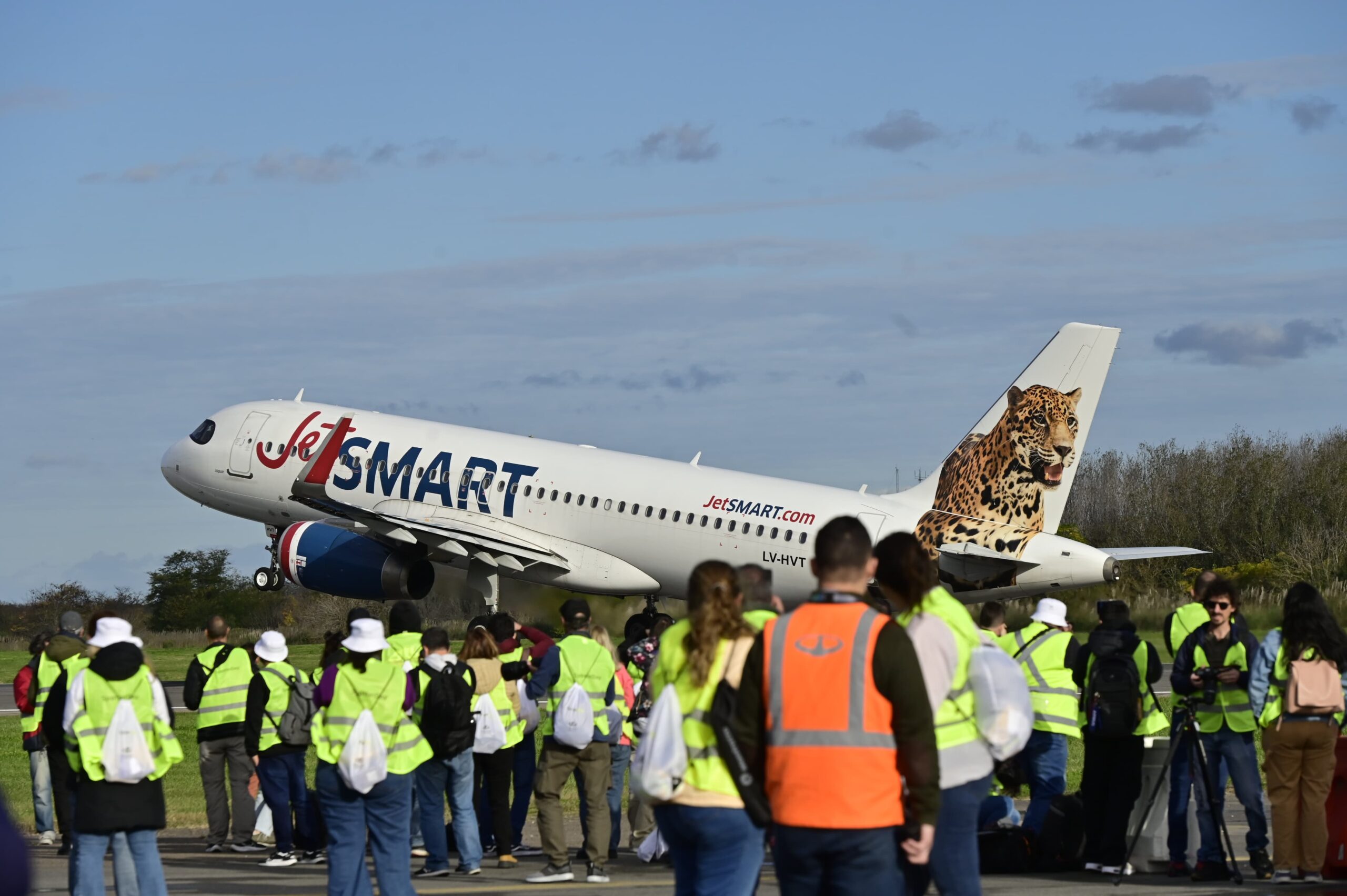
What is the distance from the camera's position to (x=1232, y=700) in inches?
509

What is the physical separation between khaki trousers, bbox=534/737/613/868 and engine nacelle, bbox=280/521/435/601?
26025 mm

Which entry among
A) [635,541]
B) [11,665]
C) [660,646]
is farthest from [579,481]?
[660,646]

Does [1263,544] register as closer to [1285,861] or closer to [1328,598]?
[1328,598]

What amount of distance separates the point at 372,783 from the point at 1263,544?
62944 mm

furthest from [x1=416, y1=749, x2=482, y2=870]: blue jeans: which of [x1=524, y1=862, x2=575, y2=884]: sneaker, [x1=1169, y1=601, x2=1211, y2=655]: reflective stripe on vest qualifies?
[x1=1169, y1=601, x2=1211, y2=655]: reflective stripe on vest

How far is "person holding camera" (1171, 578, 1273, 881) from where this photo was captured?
12812 mm

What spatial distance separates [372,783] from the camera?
10711mm

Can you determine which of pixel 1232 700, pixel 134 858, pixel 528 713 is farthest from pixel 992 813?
pixel 134 858

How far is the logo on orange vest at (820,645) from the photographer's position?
7.20 meters

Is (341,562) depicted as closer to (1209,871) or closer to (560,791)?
(560,791)

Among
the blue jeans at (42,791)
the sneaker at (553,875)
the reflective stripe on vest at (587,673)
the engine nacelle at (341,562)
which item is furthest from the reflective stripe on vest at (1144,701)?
the engine nacelle at (341,562)

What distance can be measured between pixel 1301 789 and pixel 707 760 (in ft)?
21.3

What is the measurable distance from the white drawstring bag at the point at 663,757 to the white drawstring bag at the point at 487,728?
682cm

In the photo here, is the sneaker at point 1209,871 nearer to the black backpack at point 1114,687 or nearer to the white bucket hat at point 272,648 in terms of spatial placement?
the black backpack at point 1114,687
